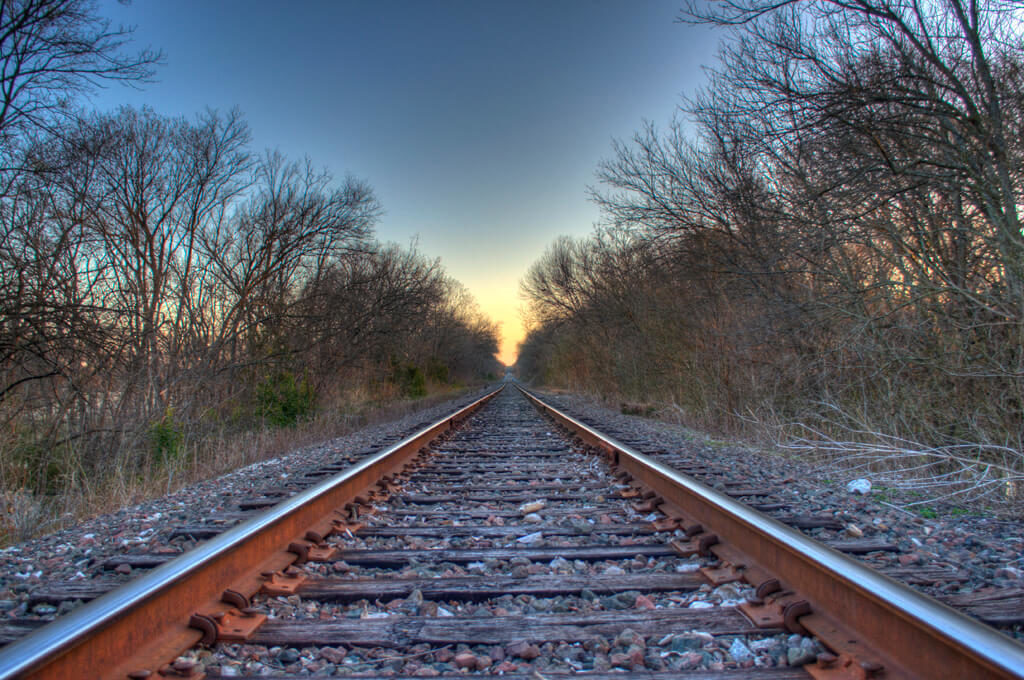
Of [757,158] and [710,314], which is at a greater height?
[757,158]

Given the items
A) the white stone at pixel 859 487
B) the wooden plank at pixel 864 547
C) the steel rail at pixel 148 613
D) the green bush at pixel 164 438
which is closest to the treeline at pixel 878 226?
the white stone at pixel 859 487

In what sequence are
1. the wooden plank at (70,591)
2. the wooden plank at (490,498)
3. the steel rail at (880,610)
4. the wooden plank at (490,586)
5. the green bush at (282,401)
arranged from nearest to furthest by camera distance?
the steel rail at (880,610), the wooden plank at (70,591), the wooden plank at (490,586), the wooden plank at (490,498), the green bush at (282,401)

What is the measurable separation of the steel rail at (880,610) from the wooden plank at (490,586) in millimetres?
367

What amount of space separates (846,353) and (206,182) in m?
14.5

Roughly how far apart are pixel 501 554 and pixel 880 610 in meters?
1.69

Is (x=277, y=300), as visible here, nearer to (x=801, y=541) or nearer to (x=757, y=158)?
(x=757, y=158)

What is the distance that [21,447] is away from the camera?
865cm

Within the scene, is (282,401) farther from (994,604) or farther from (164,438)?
(994,604)

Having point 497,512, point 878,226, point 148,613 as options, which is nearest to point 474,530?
point 497,512

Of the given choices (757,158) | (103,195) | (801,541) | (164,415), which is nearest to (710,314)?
(757,158)

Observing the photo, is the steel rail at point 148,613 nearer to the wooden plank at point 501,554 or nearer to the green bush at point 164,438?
the wooden plank at point 501,554

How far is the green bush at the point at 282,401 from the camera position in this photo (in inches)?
591

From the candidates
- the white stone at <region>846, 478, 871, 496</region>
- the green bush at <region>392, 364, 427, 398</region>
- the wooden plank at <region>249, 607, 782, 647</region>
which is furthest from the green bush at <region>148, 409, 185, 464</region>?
the green bush at <region>392, 364, 427, 398</region>

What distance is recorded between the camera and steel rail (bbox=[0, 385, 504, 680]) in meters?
1.58
